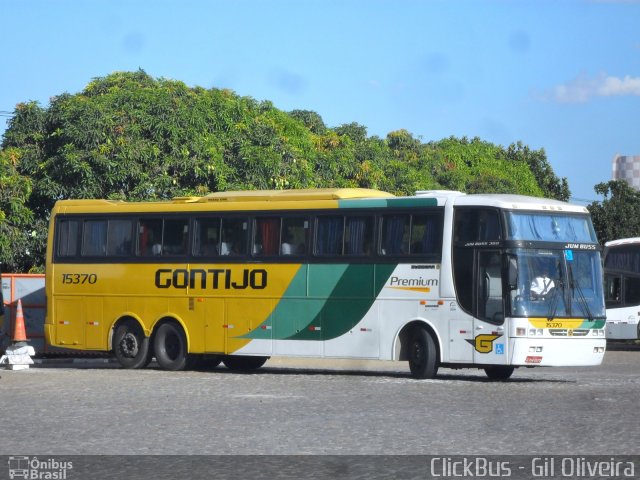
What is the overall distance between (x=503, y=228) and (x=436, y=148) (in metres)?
82.1

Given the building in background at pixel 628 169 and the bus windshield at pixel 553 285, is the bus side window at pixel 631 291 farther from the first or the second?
the building in background at pixel 628 169

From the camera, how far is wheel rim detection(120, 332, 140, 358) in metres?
26.7

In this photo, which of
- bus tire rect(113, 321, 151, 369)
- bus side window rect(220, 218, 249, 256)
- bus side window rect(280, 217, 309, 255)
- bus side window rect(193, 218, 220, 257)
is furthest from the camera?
bus tire rect(113, 321, 151, 369)

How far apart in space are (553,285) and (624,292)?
2194cm

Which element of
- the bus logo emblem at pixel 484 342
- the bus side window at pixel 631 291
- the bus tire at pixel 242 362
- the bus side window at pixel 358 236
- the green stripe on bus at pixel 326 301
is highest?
the bus side window at pixel 358 236

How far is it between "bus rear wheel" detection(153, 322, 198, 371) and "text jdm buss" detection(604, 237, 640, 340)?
69.3 feet

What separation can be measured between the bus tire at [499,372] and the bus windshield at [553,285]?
177 centimetres

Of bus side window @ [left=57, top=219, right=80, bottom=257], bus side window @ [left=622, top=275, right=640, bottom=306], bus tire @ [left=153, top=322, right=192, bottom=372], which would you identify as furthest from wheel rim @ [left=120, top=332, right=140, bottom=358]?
bus side window @ [left=622, top=275, right=640, bottom=306]

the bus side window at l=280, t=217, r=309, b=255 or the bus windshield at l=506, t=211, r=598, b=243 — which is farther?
the bus side window at l=280, t=217, r=309, b=255

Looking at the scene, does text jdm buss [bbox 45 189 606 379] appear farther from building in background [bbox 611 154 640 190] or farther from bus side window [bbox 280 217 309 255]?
building in background [bbox 611 154 640 190]

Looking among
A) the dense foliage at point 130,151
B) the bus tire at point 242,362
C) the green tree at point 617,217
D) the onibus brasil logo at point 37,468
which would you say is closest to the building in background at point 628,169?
the green tree at point 617,217

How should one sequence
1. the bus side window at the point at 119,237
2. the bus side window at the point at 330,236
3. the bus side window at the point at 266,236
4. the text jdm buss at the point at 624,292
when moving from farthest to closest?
the text jdm buss at the point at 624,292 → the bus side window at the point at 119,237 → the bus side window at the point at 266,236 → the bus side window at the point at 330,236

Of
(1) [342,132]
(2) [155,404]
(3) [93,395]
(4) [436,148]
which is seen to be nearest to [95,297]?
(3) [93,395]

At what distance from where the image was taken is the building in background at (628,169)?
451ft
